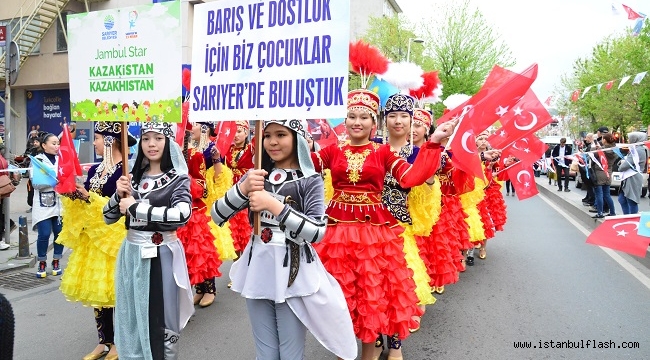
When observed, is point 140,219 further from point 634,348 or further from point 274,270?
point 634,348

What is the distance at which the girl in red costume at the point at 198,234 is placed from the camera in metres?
5.02

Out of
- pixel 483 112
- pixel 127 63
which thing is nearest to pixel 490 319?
pixel 483 112

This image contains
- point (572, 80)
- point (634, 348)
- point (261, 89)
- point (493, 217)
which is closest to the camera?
point (261, 89)

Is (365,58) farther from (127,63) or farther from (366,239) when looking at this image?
(127,63)

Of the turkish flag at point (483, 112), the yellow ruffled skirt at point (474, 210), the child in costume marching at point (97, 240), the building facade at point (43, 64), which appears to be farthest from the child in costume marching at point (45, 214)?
the building facade at point (43, 64)

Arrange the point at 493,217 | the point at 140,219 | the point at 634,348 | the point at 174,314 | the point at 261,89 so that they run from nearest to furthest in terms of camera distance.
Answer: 1. the point at 261,89
2. the point at 140,219
3. the point at 174,314
4. the point at 634,348
5. the point at 493,217

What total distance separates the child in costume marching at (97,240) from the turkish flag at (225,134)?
1.94 m

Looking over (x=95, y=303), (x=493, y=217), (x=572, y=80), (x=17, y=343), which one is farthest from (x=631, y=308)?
(x=572, y=80)

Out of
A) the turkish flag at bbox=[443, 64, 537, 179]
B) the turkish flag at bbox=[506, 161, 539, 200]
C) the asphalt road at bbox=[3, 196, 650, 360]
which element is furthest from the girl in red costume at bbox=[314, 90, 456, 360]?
the turkish flag at bbox=[506, 161, 539, 200]

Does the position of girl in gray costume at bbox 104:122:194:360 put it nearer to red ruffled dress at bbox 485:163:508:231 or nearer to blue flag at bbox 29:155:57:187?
blue flag at bbox 29:155:57:187

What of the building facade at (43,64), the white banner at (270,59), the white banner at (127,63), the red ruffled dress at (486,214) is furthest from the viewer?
the building facade at (43,64)

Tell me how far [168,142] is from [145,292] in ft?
3.32

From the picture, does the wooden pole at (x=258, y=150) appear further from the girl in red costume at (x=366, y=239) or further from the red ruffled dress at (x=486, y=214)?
the red ruffled dress at (x=486, y=214)

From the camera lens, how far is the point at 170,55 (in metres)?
3.20
